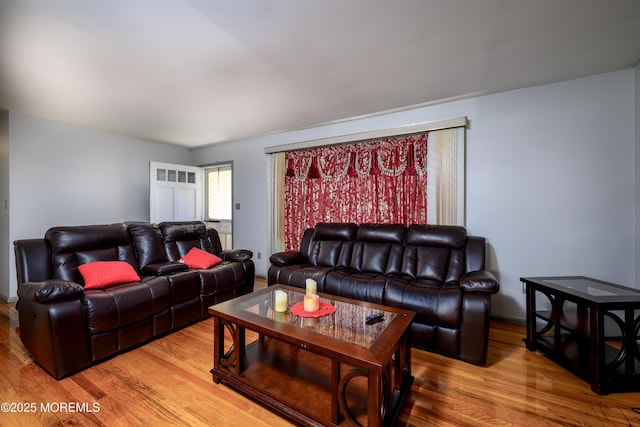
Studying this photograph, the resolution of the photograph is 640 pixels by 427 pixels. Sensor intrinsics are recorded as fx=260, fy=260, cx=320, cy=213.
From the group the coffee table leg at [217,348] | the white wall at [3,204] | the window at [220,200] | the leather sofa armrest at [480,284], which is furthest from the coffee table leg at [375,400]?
the white wall at [3,204]

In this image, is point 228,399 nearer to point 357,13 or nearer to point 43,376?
point 43,376

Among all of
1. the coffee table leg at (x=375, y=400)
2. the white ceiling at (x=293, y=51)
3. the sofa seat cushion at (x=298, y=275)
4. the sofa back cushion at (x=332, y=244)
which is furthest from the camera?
the sofa back cushion at (x=332, y=244)

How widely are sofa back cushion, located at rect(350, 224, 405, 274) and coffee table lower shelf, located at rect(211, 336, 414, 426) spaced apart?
3.97 ft

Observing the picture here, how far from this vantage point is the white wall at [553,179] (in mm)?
2352

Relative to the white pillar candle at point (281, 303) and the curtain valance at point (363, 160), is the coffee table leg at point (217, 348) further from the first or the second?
the curtain valance at point (363, 160)

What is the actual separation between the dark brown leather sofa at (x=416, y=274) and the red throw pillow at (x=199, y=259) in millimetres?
719

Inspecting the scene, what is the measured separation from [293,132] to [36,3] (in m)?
2.83

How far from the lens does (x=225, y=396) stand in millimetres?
1608

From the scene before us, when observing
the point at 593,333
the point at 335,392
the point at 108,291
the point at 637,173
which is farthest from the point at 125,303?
the point at 637,173

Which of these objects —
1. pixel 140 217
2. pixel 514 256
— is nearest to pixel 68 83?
pixel 140 217

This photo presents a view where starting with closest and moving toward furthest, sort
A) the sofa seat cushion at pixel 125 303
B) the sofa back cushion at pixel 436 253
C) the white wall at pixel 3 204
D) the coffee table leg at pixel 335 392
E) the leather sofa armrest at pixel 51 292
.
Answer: the coffee table leg at pixel 335 392
the leather sofa armrest at pixel 51 292
the sofa seat cushion at pixel 125 303
the sofa back cushion at pixel 436 253
the white wall at pixel 3 204

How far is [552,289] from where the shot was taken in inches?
77.2

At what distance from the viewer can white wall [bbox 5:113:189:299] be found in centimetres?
324

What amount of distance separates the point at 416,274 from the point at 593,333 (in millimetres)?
1248
